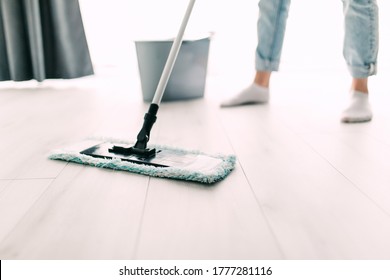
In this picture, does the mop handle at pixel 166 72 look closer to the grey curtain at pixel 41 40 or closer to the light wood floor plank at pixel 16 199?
the light wood floor plank at pixel 16 199

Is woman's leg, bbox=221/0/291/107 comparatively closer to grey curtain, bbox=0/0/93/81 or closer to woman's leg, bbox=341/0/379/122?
woman's leg, bbox=341/0/379/122

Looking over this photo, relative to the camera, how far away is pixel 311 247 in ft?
2.06

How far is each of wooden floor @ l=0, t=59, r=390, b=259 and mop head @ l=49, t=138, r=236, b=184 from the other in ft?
0.06

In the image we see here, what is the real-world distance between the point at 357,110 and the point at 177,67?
766mm

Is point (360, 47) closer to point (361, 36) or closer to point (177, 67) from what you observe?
point (361, 36)

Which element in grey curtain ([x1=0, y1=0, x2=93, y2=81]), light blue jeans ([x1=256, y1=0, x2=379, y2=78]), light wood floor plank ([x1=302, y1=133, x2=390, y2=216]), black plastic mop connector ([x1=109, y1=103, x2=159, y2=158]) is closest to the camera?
light wood floor plank ([x1=302, y1=133, x2=390, y2=216])

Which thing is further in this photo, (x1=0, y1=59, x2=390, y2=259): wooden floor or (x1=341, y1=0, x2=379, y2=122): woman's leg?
(x1=341, y1=0, x2=379, y2=122): woman's leg

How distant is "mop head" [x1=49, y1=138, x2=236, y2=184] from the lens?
868mm

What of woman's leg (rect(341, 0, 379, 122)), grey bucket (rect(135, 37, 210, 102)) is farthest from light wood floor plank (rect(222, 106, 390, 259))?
grey bucket (rect(135, 37, 210, 102))

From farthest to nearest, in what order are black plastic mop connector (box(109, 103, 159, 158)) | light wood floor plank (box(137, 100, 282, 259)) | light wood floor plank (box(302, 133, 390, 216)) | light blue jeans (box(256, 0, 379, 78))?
light blue jeans (box(256, 0, 379, 78))
black plastic mop connector (box(109, 103, 159, 158))
light wood floor plank (box(302, 133, 390, 216))
light wood floor plank (box(137, 100, 282, 259))

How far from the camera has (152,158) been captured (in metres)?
0.97

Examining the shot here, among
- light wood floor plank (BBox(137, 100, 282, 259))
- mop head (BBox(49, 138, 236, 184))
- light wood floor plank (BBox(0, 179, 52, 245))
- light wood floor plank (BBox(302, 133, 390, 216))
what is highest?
mop head (BBox(49, 138, 236, 184))

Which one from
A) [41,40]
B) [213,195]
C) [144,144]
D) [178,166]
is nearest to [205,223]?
[213,195]

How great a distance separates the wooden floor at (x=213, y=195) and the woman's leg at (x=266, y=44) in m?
0.23
